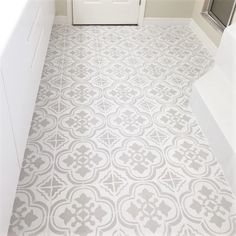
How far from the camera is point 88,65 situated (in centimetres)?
250

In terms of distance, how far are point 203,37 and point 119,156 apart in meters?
1.88

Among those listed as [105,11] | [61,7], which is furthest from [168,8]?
[61,7]

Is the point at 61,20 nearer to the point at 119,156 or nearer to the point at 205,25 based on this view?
the point at 205,25

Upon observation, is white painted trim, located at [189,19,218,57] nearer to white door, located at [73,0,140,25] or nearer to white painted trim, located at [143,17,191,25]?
white painted trim, located at [143,17,191,25]

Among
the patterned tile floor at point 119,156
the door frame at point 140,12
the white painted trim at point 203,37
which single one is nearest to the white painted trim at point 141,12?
the door frame at point 140,12

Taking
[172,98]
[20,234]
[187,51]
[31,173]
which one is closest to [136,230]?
[20,234]

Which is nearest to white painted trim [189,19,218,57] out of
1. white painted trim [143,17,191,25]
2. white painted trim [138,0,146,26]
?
white painted trim [143,17,191,25]

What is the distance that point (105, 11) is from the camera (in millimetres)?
3162

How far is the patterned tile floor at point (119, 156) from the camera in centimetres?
137

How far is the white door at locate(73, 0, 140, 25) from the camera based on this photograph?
310cm

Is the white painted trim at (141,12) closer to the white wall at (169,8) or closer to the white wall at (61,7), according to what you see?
the white wall at (169,8)

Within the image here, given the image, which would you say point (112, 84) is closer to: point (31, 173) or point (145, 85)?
point (145, 85)

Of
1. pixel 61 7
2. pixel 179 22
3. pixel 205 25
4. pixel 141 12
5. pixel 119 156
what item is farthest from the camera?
pixel 179 22

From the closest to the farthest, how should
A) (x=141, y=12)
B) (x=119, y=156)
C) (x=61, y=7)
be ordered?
(x=119, y=156)
(x=61, y=7)
(x=141, y=12)
